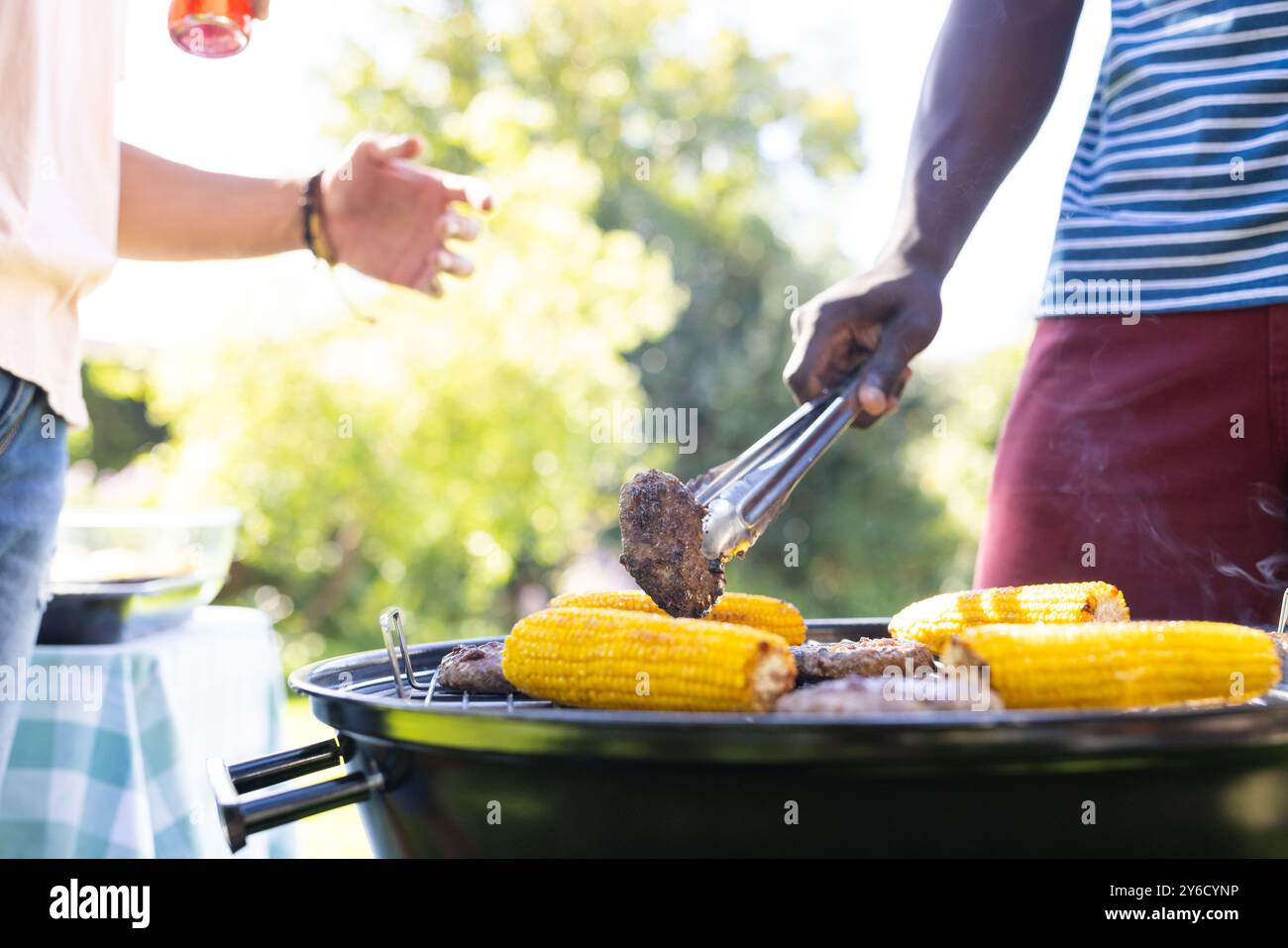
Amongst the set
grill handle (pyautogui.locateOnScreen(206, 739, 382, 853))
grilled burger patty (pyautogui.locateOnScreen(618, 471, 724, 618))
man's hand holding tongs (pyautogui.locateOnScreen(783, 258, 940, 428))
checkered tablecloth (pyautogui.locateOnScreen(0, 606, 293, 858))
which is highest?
man's hand holding tongs (pyautogui.locateOnScreen(783, 258, 940, 428))

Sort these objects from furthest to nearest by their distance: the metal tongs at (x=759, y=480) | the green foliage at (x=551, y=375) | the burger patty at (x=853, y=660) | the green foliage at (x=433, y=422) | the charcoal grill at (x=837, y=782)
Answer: the green foliage at (x=551, y=375) → the green foliage at (x=433, y=422) → the metal tongs at (x=759, y=480) → the burger patty at (x=853, y=660) → the charcoal grill at (x=837, y=782)

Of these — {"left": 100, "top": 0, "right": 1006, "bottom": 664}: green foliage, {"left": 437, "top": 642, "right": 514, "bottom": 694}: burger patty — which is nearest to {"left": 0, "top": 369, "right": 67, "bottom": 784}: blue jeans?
{"left": 437, "top": 642, "right": 514, "bottom": 694}: burger patty

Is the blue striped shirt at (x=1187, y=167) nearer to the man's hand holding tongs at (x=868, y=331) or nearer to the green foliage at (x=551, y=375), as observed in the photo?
the man's hand holding tongs at (x=868, y=331)

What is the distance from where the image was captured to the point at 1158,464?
5.54 feet

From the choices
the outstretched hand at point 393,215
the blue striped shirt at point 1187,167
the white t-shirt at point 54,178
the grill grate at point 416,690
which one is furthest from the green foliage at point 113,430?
the blue striped shirt at point 1187,167

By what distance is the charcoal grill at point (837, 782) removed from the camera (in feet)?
2.89

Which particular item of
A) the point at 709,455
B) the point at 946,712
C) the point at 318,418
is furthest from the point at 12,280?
the point at 709,455

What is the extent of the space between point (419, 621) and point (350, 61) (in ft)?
15.2

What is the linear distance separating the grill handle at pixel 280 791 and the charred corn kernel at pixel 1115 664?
61cm

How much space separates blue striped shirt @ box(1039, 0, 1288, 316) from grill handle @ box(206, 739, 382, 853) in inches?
51.3

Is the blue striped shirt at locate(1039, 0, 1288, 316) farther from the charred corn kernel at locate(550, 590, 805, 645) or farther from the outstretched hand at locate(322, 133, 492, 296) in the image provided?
→ the outstretched hand at locate(322, 133, 492, 296)

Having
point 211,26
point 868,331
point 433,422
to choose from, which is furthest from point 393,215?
point 433,422

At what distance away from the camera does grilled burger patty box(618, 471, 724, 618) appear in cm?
132
